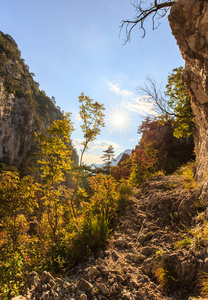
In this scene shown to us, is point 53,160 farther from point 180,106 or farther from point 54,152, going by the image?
point 180,106

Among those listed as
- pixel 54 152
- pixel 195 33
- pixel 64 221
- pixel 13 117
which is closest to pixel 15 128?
pixel 13 117

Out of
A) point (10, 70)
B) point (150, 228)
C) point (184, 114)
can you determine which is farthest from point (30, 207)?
point (10, 70)

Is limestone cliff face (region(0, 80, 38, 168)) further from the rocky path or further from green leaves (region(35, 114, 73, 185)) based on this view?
the rocky path

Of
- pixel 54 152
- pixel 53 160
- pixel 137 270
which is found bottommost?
pixel 137 270

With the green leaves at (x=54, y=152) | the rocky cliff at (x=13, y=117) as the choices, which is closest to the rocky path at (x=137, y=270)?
the green leaves at (x=54, y=152)

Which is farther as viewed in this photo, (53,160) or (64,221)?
(64,221)

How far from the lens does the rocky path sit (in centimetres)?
222

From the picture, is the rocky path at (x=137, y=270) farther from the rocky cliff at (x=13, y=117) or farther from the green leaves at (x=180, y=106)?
the rocky cliff at (x=13, y=117)

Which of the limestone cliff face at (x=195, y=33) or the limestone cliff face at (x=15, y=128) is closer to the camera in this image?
the limestone cliff face at (x=195, y=33)

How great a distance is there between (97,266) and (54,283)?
0.77 m

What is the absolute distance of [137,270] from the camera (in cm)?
268

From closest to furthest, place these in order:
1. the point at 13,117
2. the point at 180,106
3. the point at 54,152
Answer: the point at 54,152
the point at 180,106
the point at 13,117

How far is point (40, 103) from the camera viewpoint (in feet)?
294

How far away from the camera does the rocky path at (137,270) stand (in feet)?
7.27
